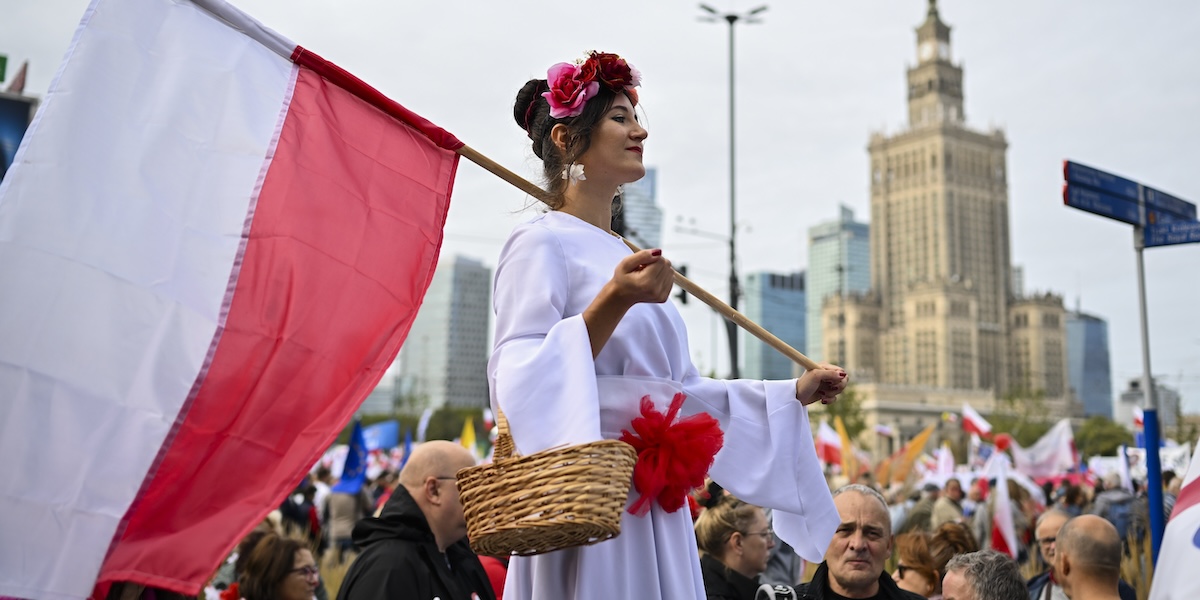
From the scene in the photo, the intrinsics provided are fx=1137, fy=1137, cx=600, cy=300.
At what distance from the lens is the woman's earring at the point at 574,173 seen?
3.30m

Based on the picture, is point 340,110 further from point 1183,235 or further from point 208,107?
point 1183,235

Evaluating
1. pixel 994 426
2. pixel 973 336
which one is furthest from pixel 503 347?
pixel 973 336

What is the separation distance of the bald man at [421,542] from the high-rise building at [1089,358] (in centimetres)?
14331

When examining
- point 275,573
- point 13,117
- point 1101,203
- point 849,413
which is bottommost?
point 275,573

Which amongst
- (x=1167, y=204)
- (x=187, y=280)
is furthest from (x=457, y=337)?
(x=187, y=280)

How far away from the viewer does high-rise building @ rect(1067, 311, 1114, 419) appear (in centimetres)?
13825

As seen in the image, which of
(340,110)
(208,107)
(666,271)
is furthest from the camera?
(340,110)

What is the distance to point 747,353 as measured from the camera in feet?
415

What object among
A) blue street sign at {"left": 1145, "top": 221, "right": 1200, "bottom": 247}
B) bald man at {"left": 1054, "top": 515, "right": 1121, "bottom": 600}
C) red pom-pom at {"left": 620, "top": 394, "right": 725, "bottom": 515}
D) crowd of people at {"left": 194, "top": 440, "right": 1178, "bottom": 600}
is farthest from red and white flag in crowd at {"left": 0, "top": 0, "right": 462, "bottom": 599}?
blue street sign at {"left": 1145, "top": 221, "right": 1200, "bottom": 247}

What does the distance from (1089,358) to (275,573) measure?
485 feet

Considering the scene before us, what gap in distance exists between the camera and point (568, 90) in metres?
3.30

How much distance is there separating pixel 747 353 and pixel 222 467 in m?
125

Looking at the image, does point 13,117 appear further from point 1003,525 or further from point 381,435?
point 381,435

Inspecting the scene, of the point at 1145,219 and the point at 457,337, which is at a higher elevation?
the point at 457,337
